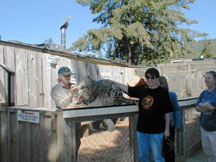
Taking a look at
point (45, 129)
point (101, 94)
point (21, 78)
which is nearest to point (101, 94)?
point (101, 94)

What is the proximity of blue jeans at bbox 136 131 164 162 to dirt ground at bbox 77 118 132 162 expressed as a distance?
518 millimetres

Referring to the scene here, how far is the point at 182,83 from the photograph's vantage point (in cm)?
948

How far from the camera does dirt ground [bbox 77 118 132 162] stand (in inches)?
124

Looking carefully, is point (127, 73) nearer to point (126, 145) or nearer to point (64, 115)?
point (126, 145)

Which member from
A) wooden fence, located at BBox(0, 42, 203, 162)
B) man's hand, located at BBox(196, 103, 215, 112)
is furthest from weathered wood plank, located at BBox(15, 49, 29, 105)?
man's hand, located at BBox(196, 103, 215, 112)

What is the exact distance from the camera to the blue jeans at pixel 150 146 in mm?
2436

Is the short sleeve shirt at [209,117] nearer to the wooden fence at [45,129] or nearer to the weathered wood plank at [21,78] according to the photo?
the wooden fence at [45,129]

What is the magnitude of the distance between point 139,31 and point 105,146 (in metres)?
15.5

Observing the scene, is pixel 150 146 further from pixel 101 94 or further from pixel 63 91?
pixel 101 94

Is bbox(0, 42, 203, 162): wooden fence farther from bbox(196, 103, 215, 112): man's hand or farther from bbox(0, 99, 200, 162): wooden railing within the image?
bbox(196, 103, 215, 112): man's hand

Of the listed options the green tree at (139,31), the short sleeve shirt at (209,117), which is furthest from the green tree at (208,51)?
the short sleeve shirt at (209,117)

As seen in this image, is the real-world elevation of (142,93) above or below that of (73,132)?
above

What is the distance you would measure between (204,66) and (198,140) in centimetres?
593

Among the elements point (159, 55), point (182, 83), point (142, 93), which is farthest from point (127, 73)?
point (159, 55)
